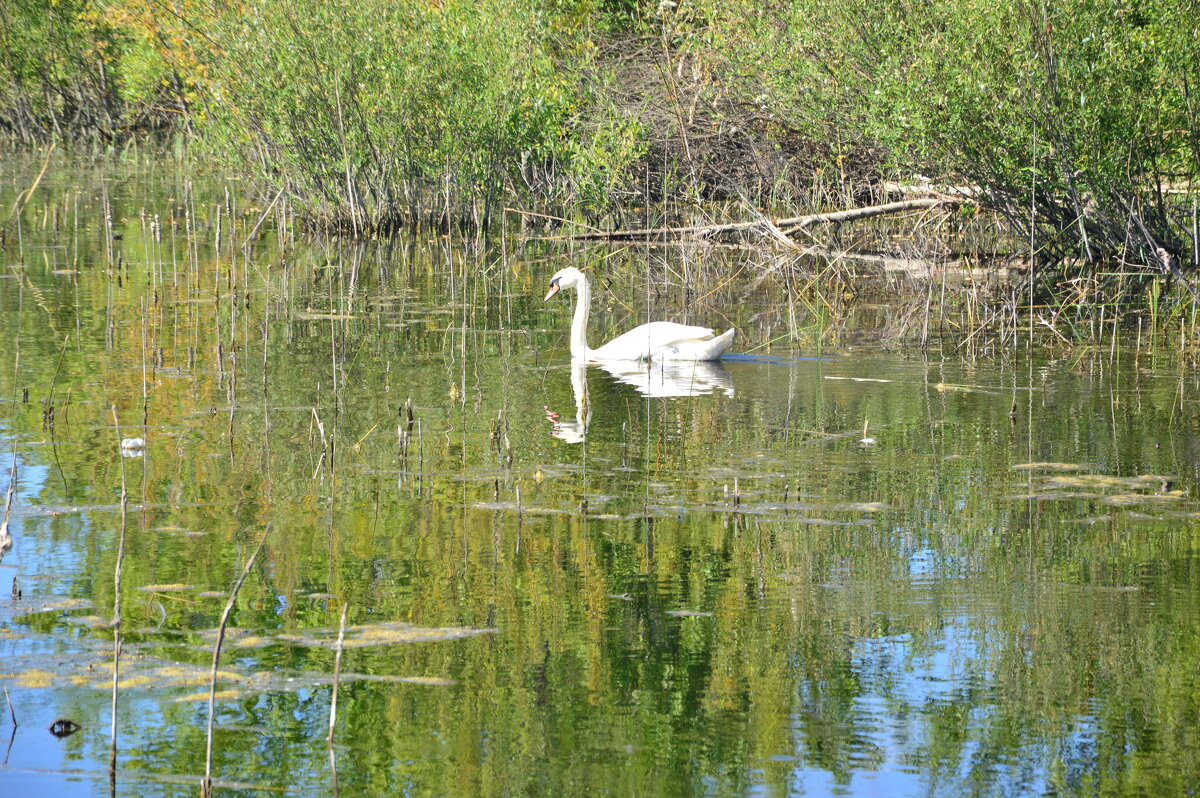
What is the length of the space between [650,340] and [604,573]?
19.5 feet

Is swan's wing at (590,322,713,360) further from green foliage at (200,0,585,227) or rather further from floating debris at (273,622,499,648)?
green foliage at (200,0,585,227)

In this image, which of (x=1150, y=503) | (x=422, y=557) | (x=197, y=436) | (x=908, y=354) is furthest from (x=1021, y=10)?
(x=422, y=557)

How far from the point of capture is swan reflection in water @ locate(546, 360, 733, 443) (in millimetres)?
10758

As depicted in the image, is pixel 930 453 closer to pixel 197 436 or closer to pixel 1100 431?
pixel 1100 431

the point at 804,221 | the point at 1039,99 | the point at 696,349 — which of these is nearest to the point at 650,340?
the point at 696,349

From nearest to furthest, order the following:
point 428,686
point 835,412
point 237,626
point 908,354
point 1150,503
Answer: point 428,686
point 237,626
point 1150,503
point 835,412
point 908,354

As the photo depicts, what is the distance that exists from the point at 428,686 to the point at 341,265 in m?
13.5

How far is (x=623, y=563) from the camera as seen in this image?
21.8ft

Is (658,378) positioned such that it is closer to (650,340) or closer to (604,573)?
(650,340)

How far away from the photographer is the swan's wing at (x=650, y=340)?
40.1 feet

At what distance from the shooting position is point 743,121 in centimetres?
2177

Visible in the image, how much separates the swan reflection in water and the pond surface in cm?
8

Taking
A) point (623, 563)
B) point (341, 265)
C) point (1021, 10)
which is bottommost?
point (623, 563)

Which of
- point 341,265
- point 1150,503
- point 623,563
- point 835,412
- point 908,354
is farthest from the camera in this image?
point 341,265
